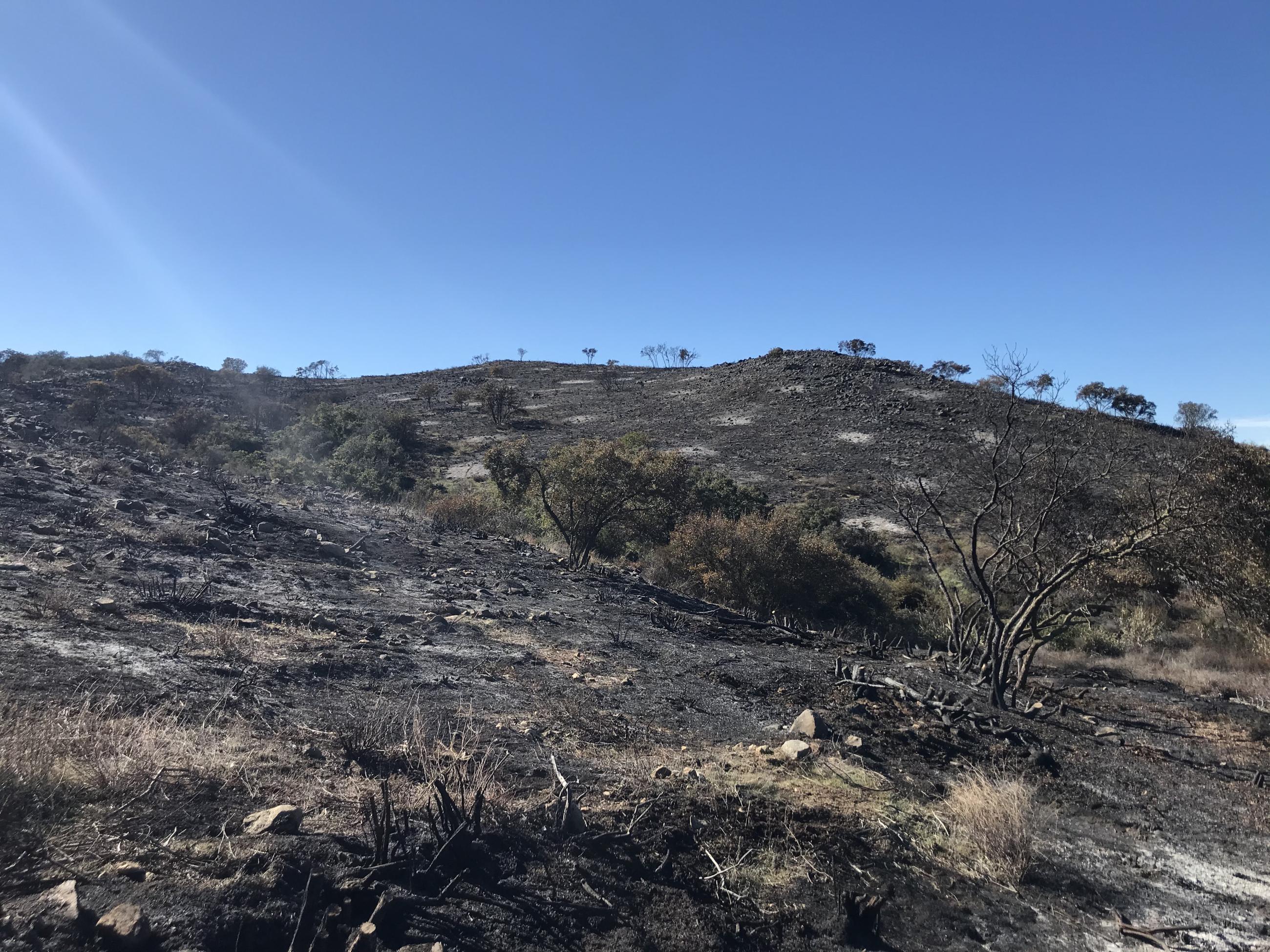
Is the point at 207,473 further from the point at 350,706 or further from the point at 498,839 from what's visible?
the point at 498,839

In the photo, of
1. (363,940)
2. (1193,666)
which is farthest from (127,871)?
(1193,666)

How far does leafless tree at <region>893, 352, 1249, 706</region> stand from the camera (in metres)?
8.83

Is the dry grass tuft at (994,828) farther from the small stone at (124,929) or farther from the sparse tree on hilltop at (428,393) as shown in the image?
the sparse tree on hilltop at (428,393)

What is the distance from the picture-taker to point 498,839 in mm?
4004

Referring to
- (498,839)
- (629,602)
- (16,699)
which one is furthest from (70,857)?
(629,602)

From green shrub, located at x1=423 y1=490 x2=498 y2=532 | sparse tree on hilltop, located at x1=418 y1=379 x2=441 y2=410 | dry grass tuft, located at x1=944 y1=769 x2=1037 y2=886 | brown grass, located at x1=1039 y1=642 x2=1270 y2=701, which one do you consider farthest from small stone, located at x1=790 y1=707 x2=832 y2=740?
sparse tree on hilltop, located at x1=418 y1=379 x2=441 y2=410

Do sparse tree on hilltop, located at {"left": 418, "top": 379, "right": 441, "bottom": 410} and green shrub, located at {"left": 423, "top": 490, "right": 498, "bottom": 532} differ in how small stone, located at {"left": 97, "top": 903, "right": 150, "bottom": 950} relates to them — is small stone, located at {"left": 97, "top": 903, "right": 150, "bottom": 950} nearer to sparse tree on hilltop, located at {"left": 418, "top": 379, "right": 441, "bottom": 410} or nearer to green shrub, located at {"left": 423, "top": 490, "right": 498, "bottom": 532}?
green shrub, located at {"left": 423, "top": 490, "right": 498, "bottom": 532}

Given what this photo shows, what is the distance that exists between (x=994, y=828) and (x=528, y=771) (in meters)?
3.26

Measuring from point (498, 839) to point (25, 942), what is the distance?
2.10m

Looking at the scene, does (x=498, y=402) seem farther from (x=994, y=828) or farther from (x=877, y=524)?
(x=994, y=828)

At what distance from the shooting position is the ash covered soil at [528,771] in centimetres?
330

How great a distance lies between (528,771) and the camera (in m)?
5.18

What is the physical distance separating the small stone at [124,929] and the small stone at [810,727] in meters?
5.37

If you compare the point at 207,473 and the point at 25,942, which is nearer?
the point at 25,942
